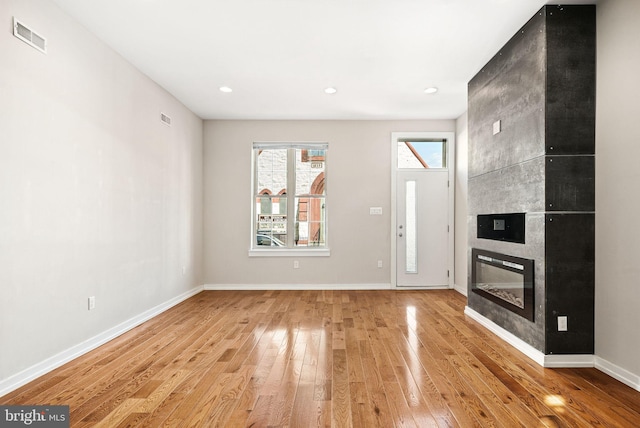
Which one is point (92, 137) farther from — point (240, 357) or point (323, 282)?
point (323, 282)

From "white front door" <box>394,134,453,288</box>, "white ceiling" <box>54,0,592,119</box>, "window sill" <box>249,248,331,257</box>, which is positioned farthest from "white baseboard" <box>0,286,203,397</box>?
"white front door" <box>394,134,453,288</box>

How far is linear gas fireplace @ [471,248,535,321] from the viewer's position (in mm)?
3025

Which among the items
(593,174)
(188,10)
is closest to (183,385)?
(188,10)

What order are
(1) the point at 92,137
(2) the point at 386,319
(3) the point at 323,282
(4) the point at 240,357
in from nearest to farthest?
(4) the point at 240,357 < (1) the point at 92,137 < (2) the point at 386,319 < (3) the point at 323,282

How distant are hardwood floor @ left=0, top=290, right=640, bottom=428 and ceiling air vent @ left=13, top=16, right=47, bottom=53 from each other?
2.37 meters

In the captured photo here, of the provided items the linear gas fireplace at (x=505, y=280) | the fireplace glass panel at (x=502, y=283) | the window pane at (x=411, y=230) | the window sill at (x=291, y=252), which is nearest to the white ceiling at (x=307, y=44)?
the window pane at (x=411, y=230)

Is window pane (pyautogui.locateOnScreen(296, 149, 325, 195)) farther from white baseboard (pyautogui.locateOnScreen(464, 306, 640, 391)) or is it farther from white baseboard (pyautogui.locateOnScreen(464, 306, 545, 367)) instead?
white baseboard (pyautogui.locateOnScreen(464, 306, 640, 391))

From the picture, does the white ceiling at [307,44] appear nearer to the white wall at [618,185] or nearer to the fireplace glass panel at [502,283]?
the white wall at [618,185]

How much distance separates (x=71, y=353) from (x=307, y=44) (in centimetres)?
338

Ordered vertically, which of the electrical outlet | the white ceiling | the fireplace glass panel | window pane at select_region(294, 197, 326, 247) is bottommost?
the electrical outlet

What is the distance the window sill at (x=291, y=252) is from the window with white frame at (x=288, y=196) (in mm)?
98

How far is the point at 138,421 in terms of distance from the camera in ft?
6.57

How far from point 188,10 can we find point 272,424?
Result: 3015mm

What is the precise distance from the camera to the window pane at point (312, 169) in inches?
240
